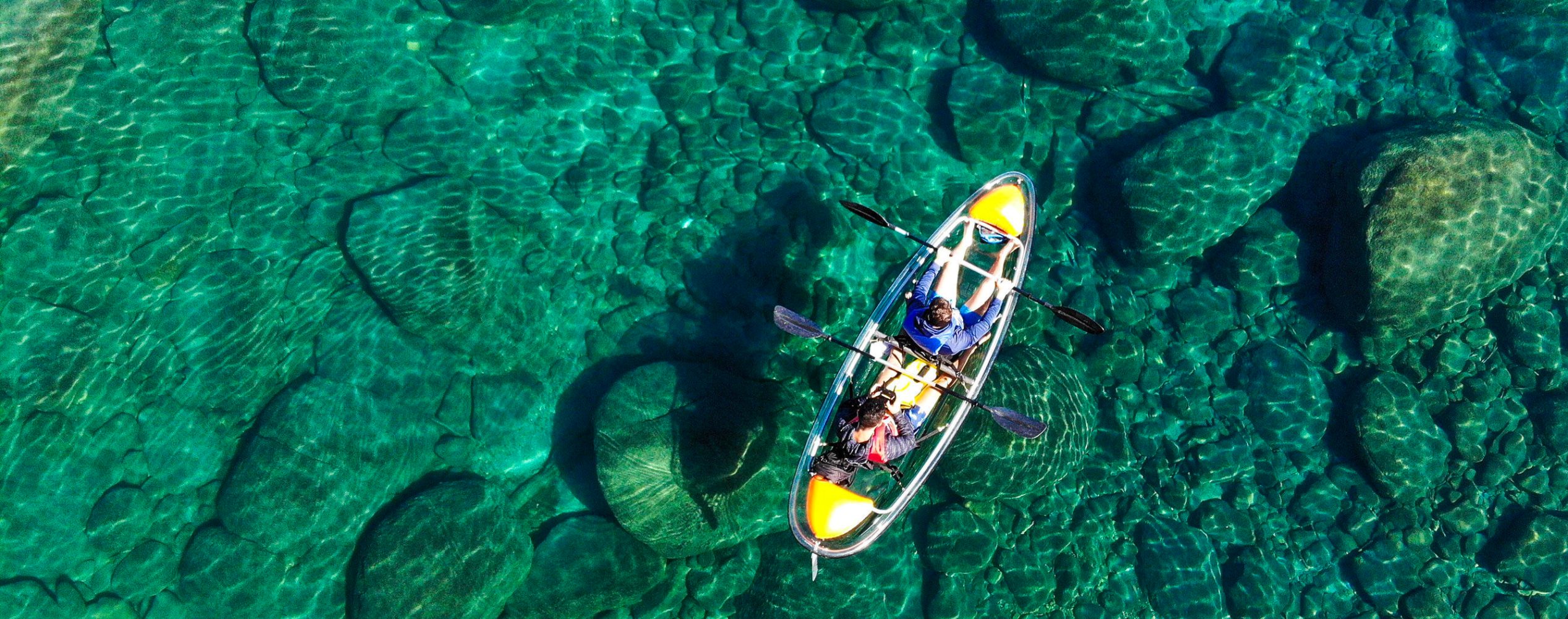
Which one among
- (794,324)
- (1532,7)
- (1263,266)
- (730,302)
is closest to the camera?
(794,324)

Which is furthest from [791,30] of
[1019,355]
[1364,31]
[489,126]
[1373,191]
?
[1364,31]

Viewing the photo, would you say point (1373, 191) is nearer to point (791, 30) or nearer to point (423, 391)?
point (791, 30)

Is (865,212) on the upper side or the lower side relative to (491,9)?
lower

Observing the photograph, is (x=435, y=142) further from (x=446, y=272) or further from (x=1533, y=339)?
(x=1533, y=339)

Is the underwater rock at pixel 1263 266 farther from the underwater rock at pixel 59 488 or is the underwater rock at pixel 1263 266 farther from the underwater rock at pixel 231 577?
the underwater rock at pixel 59 488

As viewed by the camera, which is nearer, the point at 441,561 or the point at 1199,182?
the point at 441,561

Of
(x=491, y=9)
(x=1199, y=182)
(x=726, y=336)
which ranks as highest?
(x=491, y=9)

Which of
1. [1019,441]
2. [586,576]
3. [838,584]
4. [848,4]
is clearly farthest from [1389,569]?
[848,4]

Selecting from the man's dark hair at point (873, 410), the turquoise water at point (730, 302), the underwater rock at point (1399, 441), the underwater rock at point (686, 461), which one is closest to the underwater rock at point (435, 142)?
the turquoise water at point (730, 302)
